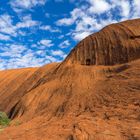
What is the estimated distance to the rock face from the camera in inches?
1197

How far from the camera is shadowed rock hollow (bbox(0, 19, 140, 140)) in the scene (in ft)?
60.7

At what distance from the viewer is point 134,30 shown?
32188 millimetres

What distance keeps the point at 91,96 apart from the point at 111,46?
8.95 m

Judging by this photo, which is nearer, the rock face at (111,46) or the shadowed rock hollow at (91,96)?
the shadowed rock hollow at (91,96)

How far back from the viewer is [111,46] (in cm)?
3238

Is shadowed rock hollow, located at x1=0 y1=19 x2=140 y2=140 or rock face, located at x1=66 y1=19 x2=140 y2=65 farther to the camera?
rock face, located at x1=66 y1=19 x2=140 y2=65

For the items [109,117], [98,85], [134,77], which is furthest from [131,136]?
[98,85]

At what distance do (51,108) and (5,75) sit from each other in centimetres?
3780

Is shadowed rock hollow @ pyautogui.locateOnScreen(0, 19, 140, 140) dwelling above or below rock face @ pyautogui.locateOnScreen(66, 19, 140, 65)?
below

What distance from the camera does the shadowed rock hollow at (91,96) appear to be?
18516 millimetres

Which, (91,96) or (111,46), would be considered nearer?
(91,96)

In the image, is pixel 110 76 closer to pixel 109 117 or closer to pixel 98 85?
pixel 98 85

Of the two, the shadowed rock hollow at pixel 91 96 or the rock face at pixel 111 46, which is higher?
the rock face at pixel 111 46

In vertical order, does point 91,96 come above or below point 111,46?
below
